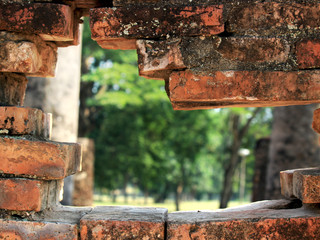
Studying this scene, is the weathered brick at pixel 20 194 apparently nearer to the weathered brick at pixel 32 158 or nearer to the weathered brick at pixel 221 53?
the weathered brick at pixel 32 158

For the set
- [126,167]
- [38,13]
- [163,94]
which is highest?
[163,94]

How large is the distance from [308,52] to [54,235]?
4.65 feet

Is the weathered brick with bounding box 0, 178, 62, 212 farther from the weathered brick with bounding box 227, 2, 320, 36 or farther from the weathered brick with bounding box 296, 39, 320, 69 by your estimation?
the weathered brick with bounding box 296, 39, 320, 69

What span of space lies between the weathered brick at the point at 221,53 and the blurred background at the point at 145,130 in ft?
9.12

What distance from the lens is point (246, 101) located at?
5.53ft

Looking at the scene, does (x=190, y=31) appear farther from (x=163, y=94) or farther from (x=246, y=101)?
(x=163, y=94)

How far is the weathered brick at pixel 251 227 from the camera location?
61.8 inches

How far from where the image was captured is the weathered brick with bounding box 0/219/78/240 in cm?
162

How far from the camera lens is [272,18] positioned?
5.50ft

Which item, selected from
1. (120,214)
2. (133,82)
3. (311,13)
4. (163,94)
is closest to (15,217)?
(120,214)

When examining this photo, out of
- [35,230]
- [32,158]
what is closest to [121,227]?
[35,230]

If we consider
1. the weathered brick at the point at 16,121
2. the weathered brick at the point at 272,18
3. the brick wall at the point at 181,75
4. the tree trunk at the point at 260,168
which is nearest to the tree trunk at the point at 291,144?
the tree trunk at the point at 260,168

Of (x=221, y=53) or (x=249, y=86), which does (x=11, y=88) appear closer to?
(x=221, y=53)

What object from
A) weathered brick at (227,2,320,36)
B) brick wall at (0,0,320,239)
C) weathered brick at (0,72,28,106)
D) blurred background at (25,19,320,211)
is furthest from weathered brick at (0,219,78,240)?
blurred background at (25,19,320,211)
